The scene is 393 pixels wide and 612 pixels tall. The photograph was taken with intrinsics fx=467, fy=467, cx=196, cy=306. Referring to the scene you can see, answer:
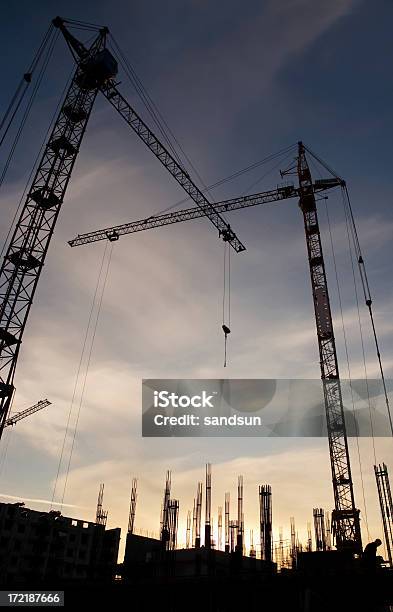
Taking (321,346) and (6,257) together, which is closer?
(6,257)

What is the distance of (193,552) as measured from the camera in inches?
2116

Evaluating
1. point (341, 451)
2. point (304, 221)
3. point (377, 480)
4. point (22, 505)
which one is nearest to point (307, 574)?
point (377, 480)

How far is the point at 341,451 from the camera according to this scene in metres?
49.1

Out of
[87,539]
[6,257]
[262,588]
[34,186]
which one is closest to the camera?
[262,588]

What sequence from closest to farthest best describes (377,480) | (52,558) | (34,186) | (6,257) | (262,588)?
(262,588)
(6,257)
(34,186)
(377,480)
(52,558)

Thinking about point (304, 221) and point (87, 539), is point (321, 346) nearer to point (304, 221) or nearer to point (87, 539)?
point (304, 221)

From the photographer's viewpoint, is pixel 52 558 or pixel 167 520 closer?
pixel 167 520

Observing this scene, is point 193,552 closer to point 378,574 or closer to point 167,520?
point 167,520

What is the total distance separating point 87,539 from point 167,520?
26053 mm

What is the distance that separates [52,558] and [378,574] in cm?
5855

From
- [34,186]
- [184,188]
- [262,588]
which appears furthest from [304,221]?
[262,588]

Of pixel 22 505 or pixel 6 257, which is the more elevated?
pixel 6 257

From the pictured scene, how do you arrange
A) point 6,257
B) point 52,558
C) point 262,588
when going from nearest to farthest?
point 262,588 < point 6,257 < point 52,558

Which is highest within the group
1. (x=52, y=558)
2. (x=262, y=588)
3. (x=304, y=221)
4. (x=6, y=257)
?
(x=304, y=221)
